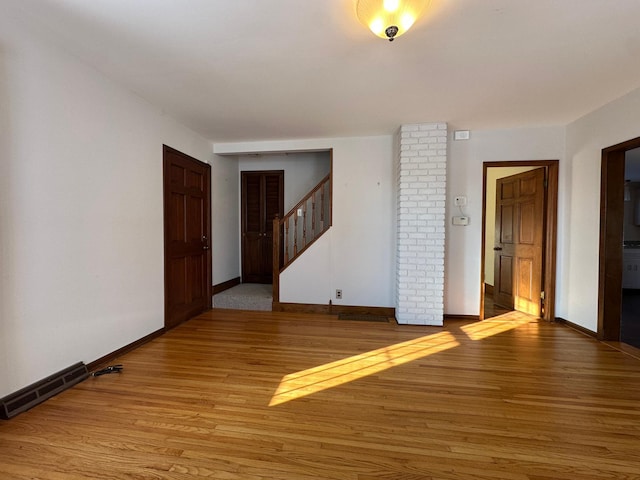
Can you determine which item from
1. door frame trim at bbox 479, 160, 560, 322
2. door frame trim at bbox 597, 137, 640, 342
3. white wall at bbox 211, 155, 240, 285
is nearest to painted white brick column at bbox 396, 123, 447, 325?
door frame trim at bbox 479, 160, 560, 322

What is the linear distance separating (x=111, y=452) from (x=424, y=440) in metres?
1.72

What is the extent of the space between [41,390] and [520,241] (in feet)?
17.9

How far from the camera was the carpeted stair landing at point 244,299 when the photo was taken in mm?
4393

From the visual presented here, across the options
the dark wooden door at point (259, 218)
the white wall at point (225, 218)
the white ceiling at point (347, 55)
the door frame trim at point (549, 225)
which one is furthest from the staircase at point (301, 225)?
the door frame trim at point (549, 225)

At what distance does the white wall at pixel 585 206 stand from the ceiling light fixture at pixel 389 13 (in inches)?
108

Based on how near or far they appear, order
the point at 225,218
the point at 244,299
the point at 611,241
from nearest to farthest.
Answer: the point at 611,241 < the point at 244,299 < the point at 225,218

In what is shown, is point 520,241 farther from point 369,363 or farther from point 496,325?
point 369,363

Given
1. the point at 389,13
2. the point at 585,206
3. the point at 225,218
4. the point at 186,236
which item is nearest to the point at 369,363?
the point at 389,13

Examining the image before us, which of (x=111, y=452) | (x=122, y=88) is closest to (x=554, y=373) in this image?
(x=111, y=452)

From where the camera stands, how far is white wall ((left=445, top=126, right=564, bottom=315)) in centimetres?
372

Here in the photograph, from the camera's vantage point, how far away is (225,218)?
5.07m

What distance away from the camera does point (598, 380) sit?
2.31 metres

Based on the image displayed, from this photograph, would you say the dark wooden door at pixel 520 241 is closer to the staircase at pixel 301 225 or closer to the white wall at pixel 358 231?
the white wall at pixel 358 231

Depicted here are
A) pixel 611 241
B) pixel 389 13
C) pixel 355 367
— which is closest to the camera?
pixel 389 13
